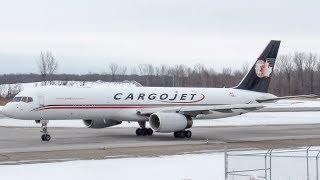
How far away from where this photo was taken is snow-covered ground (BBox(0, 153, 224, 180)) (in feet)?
65.6

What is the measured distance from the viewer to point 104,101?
119ft

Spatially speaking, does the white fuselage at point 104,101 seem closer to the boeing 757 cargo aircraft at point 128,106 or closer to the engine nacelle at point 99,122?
the boeing 757 cargo aircraft at point 128,106

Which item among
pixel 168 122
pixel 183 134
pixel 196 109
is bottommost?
pixel 183 134

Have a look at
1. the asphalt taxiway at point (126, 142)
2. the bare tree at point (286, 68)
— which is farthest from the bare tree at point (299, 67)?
the asphalt taxiway at point (126, 142)

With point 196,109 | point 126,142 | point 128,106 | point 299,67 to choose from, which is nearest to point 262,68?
point 196,109

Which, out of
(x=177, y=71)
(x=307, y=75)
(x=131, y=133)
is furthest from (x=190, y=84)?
(x=131, y=133)

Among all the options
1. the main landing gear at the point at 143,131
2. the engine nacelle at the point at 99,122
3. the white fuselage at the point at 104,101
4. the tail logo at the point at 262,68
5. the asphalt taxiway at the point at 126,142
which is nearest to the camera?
the asphalt taxiway at the point at 126,142

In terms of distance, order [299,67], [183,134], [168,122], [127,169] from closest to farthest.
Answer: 1. [127,169]
2. [168,122]
3. [183,134]
4. [299,67]

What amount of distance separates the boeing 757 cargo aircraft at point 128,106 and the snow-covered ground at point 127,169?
1063cm

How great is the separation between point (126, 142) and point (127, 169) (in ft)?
38.7

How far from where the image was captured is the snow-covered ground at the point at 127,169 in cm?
1998

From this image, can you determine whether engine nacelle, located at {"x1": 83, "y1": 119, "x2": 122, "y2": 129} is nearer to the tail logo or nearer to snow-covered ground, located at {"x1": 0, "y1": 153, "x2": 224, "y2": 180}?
the tail logo

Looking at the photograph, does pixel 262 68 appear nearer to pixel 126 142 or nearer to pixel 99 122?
pixel 99 122

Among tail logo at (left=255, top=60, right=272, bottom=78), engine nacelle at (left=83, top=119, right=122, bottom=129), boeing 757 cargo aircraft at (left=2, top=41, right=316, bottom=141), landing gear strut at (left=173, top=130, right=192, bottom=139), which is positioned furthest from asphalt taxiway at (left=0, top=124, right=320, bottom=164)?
tail logo at (left=255, top=60, right=272, bottom=78)
